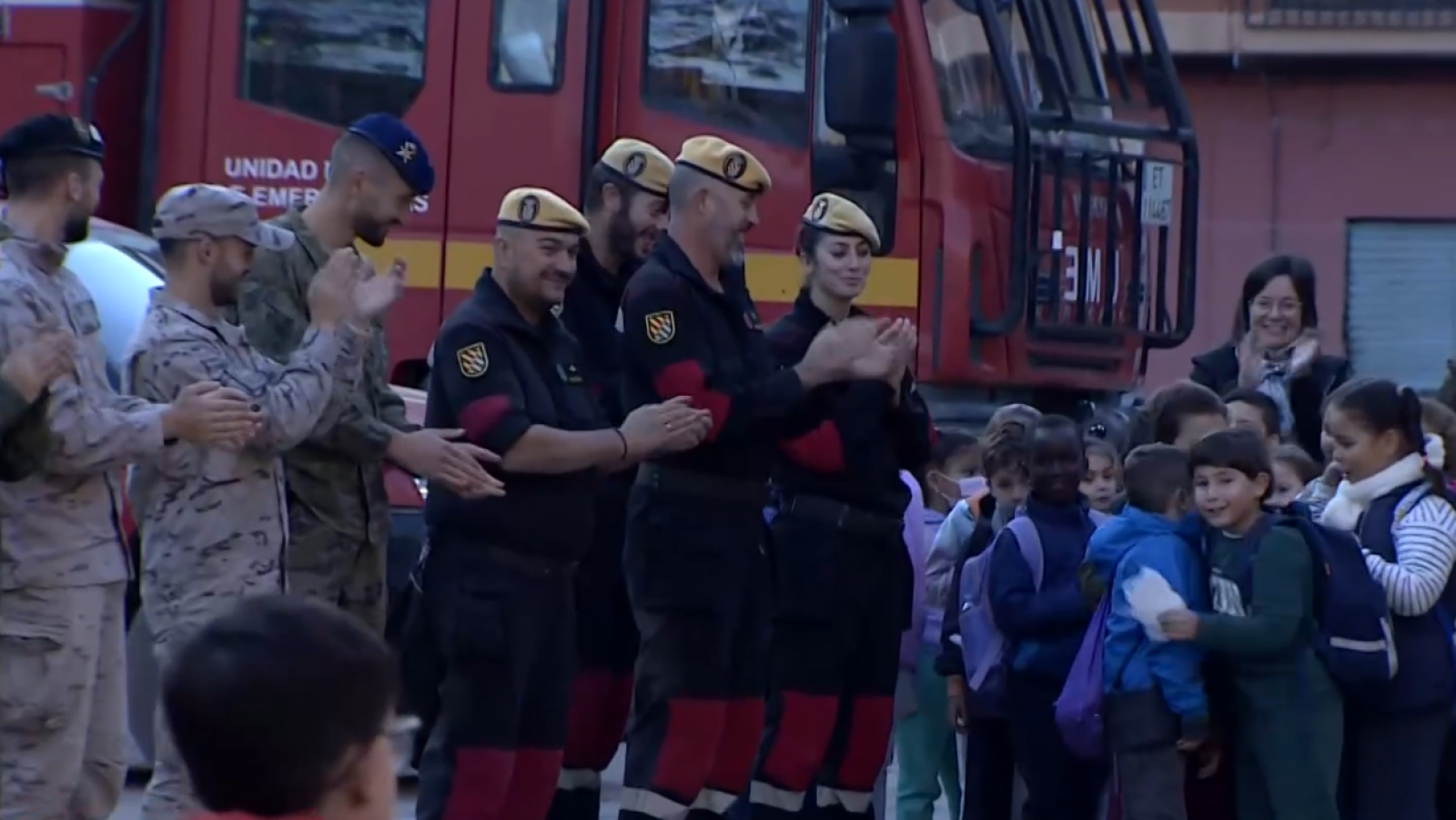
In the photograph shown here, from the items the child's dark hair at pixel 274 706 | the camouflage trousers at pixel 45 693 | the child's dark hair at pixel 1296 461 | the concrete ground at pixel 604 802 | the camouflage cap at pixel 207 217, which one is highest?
the camouflage cap at pixel 207 217

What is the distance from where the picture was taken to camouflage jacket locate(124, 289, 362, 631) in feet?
19.7

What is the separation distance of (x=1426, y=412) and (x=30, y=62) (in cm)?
620

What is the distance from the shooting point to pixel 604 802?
9.45m

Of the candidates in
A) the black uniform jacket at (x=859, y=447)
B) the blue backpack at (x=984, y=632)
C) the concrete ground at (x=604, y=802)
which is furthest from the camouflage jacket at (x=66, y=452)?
the blue backpack at (x=984, y=632)

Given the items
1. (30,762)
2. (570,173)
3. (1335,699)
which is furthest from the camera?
(570,173)

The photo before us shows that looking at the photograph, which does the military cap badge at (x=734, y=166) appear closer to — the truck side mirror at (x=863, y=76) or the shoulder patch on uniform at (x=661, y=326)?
the shoulder patch on uniform at (x=661, y=326)

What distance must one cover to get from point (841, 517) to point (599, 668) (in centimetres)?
83

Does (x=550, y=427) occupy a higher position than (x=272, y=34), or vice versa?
(x=272, y=34)

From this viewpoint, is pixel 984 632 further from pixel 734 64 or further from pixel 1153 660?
pixel 734 64

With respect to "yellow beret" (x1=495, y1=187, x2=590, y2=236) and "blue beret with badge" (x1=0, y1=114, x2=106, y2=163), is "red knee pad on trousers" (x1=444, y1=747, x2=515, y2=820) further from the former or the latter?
"blue beret with badge" (x1=0, y1=114, x2=106, y2=163)

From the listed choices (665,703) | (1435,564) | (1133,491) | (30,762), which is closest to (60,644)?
(30,762)

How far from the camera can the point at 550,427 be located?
21.3 ft

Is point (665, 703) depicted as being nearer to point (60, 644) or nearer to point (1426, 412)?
point (60, 644)

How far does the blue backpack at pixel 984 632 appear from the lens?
25.2 feet
